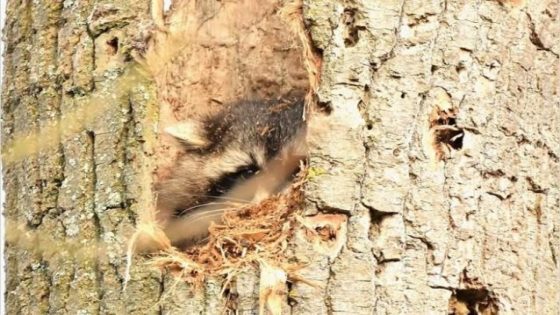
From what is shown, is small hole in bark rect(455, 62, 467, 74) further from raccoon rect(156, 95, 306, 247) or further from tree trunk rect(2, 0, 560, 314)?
raccoon rect(156, 95, 306, 247)

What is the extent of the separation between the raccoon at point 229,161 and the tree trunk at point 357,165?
300mm

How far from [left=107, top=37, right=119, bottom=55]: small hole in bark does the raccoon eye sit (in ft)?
2.37

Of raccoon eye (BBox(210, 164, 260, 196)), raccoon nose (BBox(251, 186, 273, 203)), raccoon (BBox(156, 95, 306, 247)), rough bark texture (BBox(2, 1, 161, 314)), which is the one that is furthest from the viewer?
raccoon eye (BBox(210, 164, 260, 196))

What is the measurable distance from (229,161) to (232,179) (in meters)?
0.13

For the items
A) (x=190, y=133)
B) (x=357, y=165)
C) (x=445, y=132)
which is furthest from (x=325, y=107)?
(x=190, y=133)

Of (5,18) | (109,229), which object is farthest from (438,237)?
(5,18)

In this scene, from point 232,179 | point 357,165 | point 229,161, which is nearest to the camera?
point 357,165

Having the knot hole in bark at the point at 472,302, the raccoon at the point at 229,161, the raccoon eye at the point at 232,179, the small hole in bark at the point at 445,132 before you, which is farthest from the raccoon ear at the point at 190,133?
the knot hole in bark at the point at 472,302

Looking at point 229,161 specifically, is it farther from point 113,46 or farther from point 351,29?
point 351,29

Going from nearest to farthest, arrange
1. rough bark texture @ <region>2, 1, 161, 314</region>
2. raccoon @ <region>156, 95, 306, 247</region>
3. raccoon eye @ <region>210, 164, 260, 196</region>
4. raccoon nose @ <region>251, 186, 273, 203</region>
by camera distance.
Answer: rough bark texture @ <region>2, 1, 161, 314</region> < raccoon nose @ <region>251, 186, 273, 203</region> < raccoon @ <region>156, 95, 306, 247</region> < raccoon eye @ <region>210, 164, 260, 196</region>

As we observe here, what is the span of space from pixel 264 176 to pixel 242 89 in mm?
304

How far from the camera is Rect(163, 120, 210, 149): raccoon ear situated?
249cm

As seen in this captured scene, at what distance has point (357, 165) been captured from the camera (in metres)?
2.03

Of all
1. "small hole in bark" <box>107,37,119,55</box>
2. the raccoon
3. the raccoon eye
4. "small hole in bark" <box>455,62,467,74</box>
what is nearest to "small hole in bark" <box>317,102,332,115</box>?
"small hole in bark" <box>455,62,467,74</box>
